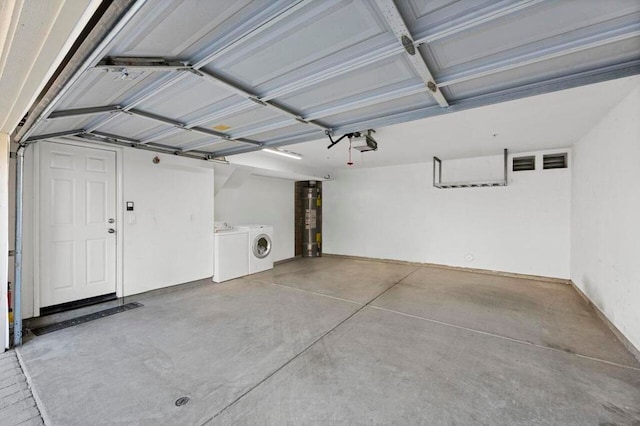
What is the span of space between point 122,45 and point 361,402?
2590mm

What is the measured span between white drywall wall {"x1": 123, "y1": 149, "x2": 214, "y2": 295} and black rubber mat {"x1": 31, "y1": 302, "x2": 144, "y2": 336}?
226 millimetres

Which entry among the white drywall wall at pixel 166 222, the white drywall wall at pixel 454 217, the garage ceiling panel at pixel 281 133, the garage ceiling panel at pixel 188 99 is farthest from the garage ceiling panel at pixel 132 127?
the white drywall wall at pixel 454 217

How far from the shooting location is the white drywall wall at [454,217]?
4.80 metres

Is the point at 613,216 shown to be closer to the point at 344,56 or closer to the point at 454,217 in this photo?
the point at 454,217

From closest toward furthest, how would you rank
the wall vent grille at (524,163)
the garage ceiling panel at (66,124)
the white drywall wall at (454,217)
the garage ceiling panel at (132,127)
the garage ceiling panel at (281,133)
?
the garage ceiling panel at (66,124) → the garage ceiling panel at (132,127) → the garage ceiling panel at (281,133) → the white drywall wall at (454,217) → the wall vent grille at (524,163)

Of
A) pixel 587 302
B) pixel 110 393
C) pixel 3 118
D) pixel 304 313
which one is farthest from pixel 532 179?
pixel 3 118

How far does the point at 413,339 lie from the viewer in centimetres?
264

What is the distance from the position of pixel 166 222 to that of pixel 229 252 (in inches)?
47.9

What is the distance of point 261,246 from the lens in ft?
18.5

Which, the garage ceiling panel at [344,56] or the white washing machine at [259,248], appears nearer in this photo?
the garage ceiling panel at [344,56]

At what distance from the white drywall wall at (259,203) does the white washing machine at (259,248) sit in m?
0.48

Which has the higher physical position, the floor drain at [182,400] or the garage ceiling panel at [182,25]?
the garage ceiling panel at [182,25]

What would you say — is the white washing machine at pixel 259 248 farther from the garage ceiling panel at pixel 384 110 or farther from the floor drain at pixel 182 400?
the floor drain at pixel 182 400

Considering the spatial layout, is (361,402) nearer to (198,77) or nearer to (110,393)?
(110,393)
